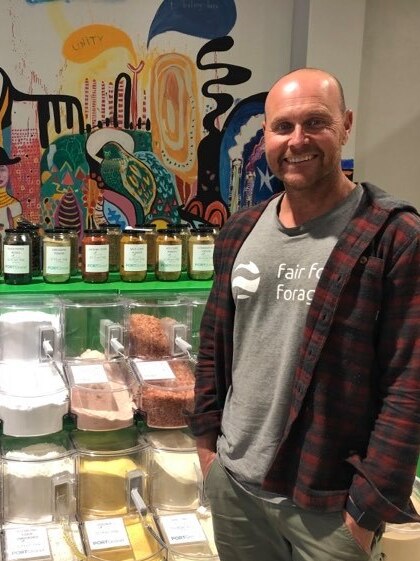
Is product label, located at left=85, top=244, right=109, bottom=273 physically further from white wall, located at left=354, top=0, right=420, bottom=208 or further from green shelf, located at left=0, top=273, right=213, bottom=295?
white wall, located at left=354, top=0, right=420, bottom=208

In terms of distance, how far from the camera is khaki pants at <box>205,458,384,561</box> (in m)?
1.19

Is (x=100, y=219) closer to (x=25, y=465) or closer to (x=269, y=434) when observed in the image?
(x=25, y=465)

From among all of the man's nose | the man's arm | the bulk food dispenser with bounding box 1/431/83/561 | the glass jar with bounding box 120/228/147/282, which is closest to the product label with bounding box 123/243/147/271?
the glass jar with bounding box 120/228/147/282

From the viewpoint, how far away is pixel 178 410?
194 centimetres

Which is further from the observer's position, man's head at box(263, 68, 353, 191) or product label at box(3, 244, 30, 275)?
product label at box(3, 244, 30, 275)

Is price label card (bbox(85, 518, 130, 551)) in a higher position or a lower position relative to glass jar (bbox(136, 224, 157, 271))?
lower

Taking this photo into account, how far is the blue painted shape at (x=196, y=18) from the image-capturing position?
110 inches

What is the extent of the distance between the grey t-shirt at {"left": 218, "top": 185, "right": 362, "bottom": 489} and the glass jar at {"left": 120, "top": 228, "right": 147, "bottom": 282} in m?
0.82

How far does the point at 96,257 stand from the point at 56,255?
13 cm

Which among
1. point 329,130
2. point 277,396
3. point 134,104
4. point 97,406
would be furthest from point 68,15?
point 277,396

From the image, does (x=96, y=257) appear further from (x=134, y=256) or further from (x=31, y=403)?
(x=31, y=403)

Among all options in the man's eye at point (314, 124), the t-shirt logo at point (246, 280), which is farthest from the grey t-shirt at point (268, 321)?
the man's eye at point (314, 124)

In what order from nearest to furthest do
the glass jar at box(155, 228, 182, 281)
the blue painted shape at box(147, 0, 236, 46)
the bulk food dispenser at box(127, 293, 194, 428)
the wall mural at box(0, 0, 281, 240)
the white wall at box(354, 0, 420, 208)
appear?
the bulk food dispenser at box(127, 293, 194, 428) < the glass jar at box(155, 228, 182, 281) < the wall mural at box(0, 0, 281, 240) < the blue painted shape at box(147, 0, 236, 46) < the white wall at box(354, 0, 420, 208)

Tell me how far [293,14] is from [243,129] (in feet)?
1.89
